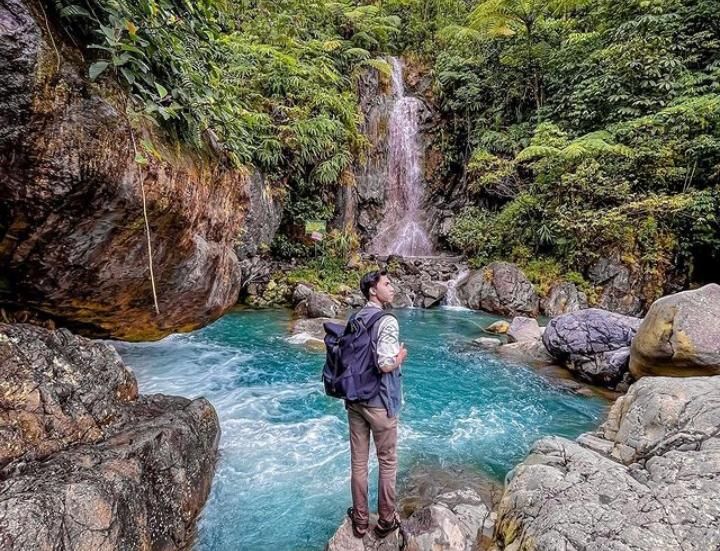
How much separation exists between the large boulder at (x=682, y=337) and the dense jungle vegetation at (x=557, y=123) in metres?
6.20

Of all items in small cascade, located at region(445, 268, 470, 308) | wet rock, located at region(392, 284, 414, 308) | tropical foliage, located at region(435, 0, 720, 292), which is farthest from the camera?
small cascade, located at region(445, 268, 470, 308)

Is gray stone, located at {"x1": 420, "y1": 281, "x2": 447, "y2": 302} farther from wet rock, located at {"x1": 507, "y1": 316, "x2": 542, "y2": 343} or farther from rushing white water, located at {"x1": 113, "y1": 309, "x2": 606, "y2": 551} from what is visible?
rushing white water, located at {"x1": 113, "y1": 309, "x2": 606, "y2": 551}

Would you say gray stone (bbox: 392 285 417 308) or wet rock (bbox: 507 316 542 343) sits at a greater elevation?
gray stone (bbox: 392 285 417 308)

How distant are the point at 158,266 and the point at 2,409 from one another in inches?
65.6

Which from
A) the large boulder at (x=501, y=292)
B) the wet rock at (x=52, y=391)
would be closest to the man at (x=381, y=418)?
the wet rock at (x=52, y=391)

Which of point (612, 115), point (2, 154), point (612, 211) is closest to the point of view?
point (2, 154)

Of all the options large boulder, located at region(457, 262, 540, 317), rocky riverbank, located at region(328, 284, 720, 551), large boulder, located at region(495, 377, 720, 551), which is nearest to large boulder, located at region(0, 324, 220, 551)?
rocky riverbank, located at region(328, 284, 720, 551)

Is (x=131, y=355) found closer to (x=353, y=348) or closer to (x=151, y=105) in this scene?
(x=151, y=105)

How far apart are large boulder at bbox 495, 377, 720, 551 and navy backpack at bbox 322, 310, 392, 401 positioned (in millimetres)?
1438

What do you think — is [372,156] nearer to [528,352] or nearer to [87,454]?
[528,352]

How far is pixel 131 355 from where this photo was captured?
725cm

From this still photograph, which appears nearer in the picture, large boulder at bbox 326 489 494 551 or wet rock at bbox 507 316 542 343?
large boulder at bbox 326 489 494 551

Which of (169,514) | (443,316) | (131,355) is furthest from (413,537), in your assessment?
(443,316)

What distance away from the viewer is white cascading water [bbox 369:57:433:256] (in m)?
17.3
